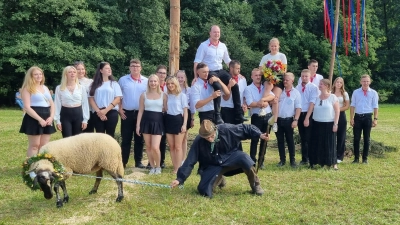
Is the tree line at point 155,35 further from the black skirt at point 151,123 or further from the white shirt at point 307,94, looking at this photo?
the white shirt at point 307,94

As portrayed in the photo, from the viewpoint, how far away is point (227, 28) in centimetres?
3744

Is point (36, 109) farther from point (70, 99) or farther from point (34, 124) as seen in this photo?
point (70, 99)

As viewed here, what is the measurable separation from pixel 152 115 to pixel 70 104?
150cm

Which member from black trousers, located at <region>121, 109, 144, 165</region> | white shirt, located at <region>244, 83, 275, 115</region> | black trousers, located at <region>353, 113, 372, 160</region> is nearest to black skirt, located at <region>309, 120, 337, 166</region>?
black trousers, located at <region>353, 113, 372, 160</region>

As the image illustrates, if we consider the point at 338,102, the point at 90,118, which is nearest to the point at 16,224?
the point at 90,118

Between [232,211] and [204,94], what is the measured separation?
9.69 feet

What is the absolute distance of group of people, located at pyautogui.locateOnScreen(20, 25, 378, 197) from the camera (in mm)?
7809

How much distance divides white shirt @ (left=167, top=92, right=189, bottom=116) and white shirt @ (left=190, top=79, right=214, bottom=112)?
186 mm

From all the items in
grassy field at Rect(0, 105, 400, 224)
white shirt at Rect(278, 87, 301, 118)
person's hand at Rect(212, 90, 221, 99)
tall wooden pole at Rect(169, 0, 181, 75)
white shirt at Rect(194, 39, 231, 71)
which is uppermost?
tall wooden pole at Rect(169, 0, 181, 75)

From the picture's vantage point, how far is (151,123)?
795 cm

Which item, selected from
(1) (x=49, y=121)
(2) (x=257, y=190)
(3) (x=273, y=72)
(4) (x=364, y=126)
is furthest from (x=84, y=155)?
(4) (x=364, y=126)

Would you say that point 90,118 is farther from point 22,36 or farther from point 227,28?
point 227,28

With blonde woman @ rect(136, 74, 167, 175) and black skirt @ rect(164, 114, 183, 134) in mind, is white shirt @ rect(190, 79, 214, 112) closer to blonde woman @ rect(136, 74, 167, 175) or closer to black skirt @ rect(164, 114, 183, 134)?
black skirt @ rect(164, 114, 183, 134)

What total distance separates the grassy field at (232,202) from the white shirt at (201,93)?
52.7 inches
